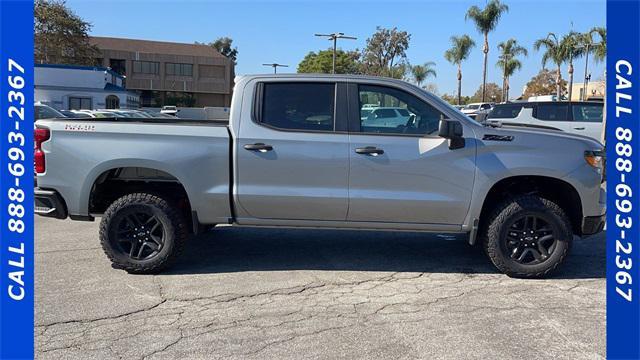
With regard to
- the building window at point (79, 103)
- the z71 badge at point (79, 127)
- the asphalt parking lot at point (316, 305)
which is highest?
the building window at point (79, 103)

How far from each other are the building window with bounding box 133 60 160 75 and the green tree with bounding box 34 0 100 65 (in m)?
25.8

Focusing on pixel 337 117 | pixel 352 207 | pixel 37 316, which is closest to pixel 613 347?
pixel 352 207

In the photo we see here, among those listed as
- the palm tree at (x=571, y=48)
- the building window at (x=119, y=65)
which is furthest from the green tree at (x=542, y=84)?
the building window at (x=119, y=65)

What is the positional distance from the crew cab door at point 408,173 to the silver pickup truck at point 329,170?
1 centimetres

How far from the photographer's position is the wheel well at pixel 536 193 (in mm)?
5195

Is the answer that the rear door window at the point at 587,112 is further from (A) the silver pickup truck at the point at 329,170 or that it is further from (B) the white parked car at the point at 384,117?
(B) the white parked car at the point at 384,117

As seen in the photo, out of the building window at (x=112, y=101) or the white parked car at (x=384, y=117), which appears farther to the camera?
the building window at (x=112, y=101)

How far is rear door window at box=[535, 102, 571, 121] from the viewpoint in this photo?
14883 mm

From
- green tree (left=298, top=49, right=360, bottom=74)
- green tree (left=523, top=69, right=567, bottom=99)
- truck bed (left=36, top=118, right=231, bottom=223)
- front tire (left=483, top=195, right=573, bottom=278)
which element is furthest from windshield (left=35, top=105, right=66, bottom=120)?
green tree (left=523, top=69, right=567, bottom=99)

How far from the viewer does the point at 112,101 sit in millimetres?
44906

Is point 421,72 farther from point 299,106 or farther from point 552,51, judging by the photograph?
point 299,106

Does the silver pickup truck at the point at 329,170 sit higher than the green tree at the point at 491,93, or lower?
lower

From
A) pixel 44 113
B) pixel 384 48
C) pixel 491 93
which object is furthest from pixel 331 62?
pixel 44 113

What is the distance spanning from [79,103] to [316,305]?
140 ft
